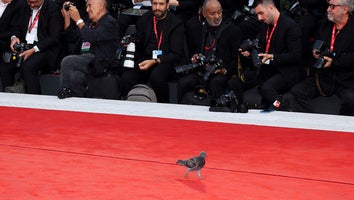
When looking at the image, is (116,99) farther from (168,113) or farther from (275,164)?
(275,164)

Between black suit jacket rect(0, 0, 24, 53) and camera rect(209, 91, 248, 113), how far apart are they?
3.49 meters

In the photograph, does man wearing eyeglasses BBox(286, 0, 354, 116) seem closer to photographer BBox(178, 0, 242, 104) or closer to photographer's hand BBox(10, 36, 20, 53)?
photographer BBox(178, 0, 242, 104)

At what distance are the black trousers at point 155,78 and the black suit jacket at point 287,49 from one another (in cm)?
110

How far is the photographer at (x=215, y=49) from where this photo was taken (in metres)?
8.30

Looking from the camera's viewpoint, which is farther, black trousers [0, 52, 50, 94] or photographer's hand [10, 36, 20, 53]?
photographer's hand [10, 36, 20, 53]

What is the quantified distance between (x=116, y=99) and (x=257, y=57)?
68.4 inches

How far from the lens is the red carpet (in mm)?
4770

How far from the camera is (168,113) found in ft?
24.1

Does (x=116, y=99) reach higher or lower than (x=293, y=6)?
lower

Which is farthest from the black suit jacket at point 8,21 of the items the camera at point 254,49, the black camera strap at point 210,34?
the camera at point 254,49

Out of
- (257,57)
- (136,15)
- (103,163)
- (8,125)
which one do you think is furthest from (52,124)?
(136,15)

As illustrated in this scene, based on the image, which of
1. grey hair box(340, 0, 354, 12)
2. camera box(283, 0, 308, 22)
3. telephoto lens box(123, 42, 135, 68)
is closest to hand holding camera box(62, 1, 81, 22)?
telephoto lens box(123, 42, 135, 68)

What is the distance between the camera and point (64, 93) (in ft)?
27.0

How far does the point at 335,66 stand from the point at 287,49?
55cm
